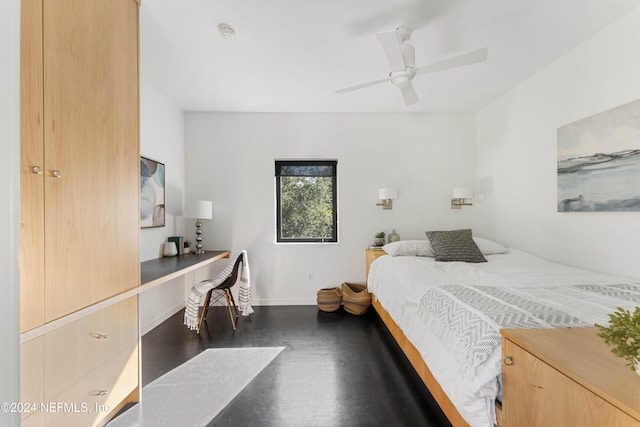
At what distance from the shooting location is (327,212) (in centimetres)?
397

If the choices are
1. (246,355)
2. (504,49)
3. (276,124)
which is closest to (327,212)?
(276,124)

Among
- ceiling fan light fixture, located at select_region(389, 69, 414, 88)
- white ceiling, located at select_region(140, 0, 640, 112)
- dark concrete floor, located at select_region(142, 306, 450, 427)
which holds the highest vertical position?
white ceiling, located at select_region(140, 0, 640, 112)

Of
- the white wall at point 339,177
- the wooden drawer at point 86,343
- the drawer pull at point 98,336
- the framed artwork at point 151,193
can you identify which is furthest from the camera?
the white wall at point 339,177

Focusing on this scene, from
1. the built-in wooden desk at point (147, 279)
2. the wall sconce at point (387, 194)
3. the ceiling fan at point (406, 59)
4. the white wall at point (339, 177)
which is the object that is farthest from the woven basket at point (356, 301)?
the ceiling fan at point (406, 59)

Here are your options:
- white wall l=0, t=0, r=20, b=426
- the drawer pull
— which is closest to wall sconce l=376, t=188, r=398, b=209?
the drawer pull

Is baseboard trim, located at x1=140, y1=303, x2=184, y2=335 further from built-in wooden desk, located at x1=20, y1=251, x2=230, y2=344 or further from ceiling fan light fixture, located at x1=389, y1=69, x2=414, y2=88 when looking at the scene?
ceiling fan light fixture, located at x1=389, y1=69, x2=414, y2=88

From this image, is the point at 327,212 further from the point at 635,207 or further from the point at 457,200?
the point at 635,207

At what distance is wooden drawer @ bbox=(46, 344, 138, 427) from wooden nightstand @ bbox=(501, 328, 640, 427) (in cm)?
186

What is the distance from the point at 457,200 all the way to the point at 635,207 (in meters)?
1.88

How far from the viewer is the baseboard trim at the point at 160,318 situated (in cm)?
286

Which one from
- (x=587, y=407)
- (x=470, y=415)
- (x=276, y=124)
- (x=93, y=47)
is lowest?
(x=470, y=415)

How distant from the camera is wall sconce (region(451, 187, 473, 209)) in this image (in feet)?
12.0

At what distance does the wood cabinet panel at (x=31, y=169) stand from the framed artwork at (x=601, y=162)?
136 inches

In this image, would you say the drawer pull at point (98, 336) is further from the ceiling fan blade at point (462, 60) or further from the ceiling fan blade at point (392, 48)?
the ceiling fan blade at point (462, 60)
